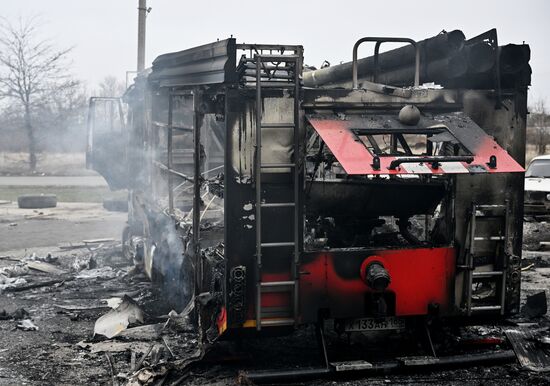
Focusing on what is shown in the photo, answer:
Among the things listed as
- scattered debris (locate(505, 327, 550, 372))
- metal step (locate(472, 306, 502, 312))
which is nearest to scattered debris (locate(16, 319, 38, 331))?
metal step (locate(472, 306, 502, 312))

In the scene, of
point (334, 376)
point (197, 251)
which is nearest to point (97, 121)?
point (197, 251)

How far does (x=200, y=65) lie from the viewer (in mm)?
6758

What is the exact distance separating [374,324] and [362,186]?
1.34 meters

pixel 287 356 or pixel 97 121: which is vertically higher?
pixel 97 121

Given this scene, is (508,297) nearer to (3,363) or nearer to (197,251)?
(197,251)

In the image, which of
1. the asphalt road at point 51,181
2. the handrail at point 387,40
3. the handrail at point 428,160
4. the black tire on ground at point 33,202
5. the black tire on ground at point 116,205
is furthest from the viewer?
the asphalt road at point 51,181

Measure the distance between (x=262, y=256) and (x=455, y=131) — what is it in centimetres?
210

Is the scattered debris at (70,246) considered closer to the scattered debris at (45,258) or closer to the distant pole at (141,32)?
the scattered debris at (45,258)

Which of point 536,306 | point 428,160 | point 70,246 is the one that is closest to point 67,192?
point 70,246

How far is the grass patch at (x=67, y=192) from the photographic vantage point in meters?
23.3

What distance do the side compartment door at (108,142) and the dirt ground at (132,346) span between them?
2061 mm

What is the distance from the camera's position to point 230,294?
613 cm

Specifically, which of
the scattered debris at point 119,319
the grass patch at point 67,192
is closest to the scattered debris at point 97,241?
the scattered debris at point 119,319

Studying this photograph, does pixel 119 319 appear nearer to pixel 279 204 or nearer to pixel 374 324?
pixel 279 204
